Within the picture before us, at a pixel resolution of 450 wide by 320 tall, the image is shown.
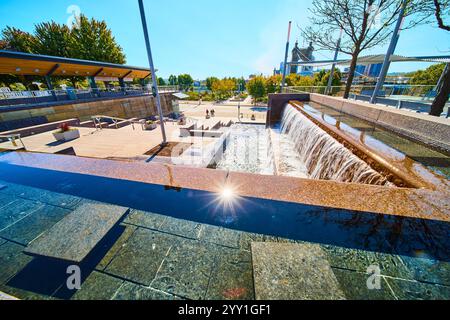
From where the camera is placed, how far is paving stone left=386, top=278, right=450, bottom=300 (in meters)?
1.37

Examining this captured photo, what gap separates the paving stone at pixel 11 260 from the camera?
160 centimetres

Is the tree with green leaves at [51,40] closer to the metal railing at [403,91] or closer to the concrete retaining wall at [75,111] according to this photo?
the concrete retaining wall at [75,111]

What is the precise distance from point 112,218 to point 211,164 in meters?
5.51

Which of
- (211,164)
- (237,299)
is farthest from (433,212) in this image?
(211,164)

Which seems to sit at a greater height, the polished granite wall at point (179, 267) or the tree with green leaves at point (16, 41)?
the tree with green leaves at point (16, 41)

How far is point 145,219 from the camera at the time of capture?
87.2 inches

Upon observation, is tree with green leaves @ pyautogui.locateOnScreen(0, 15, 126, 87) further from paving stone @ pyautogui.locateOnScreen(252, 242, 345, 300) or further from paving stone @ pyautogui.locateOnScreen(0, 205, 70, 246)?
paving stone @ pyautogui.locateOnScreen(252, 242, 345, 300)

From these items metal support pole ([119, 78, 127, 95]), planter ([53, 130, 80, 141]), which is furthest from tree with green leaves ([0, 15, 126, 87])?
planter ([53, 130, 80, 141])

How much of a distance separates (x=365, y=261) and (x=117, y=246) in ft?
8.21

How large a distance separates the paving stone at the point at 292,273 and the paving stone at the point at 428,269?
76cm

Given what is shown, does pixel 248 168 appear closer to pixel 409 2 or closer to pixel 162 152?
pixel 162 152

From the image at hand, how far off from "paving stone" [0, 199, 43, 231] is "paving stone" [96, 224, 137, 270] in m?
1.56

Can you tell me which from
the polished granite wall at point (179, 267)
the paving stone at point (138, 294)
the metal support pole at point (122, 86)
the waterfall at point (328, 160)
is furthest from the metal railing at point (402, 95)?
the metal support pole at point (122, 86)

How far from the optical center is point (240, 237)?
1.92 metres
